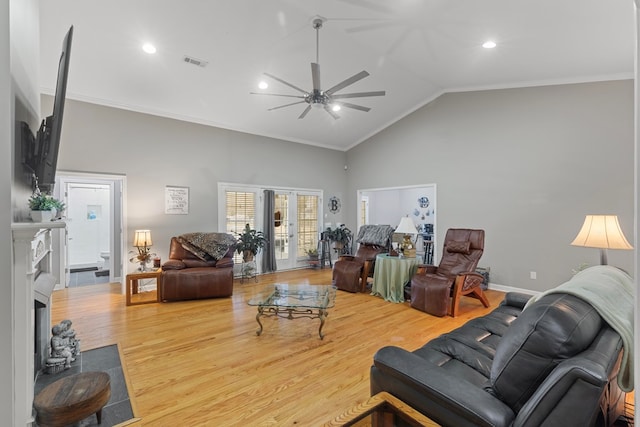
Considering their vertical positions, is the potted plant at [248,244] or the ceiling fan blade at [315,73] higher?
the ceiling fan blade at [315,73]

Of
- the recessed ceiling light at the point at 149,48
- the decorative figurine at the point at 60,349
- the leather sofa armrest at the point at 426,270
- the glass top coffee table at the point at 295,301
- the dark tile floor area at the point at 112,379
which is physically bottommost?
the dark tile floor area at the point at 112,379

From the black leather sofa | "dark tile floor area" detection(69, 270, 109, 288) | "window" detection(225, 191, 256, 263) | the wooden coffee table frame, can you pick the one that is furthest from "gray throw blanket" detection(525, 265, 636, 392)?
"dark tile floor area" detection(69, 270, 109, 288)

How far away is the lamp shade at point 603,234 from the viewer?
2816mm

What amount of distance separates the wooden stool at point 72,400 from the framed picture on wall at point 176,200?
12.6 feet

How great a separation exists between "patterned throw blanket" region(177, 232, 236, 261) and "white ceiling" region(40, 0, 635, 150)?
233cm

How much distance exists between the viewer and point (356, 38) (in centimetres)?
395

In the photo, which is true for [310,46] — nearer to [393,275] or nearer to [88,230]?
[393,275]

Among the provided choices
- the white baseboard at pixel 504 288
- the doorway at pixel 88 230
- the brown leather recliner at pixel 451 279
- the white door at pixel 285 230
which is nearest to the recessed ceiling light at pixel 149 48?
the white door at pixel 285 230

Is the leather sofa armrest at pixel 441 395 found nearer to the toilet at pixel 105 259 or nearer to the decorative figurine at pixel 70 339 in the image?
the decorative figurine at pixel 70 339

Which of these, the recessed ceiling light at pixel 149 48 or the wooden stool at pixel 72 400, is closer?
the wooden stool at pixel 72 400

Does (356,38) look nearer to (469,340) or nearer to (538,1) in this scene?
(538,1)

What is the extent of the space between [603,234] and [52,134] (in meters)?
4.62

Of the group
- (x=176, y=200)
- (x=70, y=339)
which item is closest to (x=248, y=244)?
(x=176, y=200)

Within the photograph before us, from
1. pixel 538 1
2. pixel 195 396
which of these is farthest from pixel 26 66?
pixel 538 1
